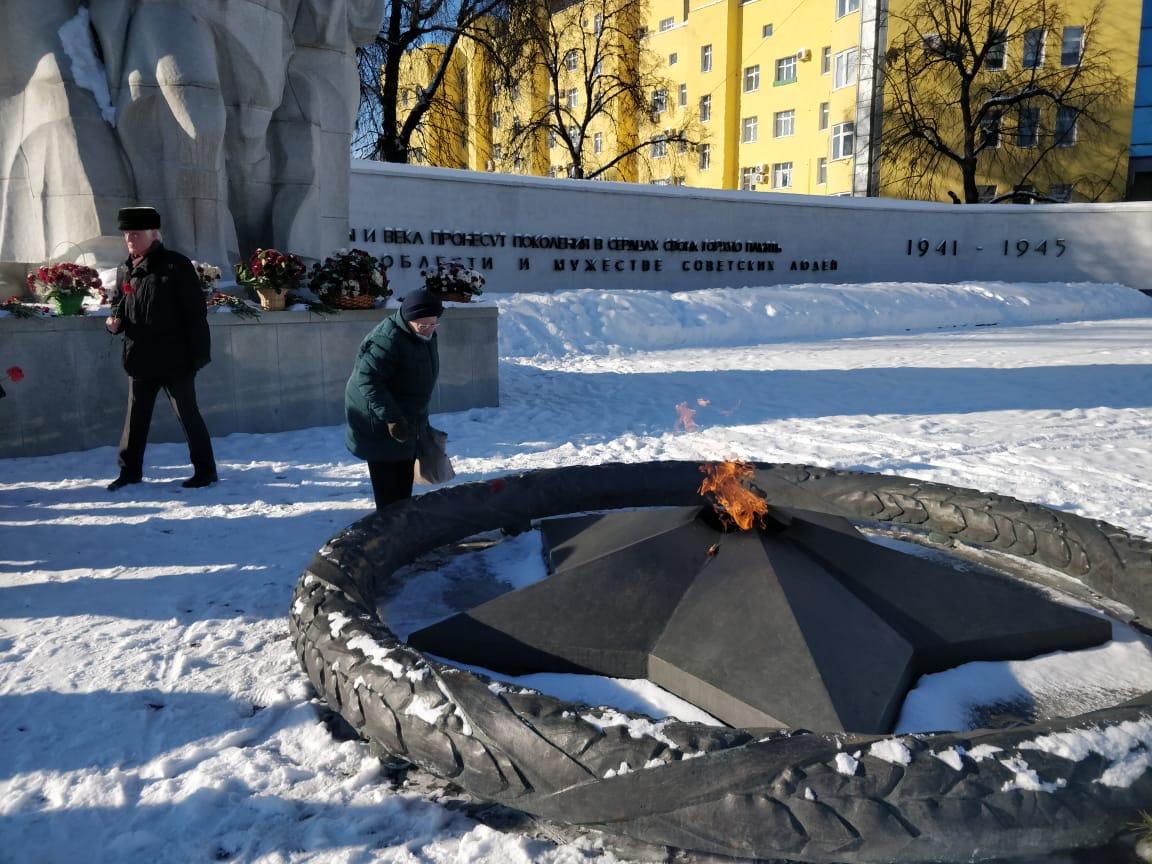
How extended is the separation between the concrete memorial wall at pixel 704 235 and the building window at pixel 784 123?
1455 centimetres

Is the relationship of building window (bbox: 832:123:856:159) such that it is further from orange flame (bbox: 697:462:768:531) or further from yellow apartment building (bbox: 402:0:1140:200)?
orange flame (bbox: 697:462:768:531)

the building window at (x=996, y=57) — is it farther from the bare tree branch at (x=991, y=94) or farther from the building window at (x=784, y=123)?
the building window at (x=784, y=123)

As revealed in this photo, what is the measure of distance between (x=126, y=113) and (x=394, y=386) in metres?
5.14

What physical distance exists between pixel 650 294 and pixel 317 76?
8006 mm

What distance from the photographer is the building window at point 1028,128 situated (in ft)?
99.9

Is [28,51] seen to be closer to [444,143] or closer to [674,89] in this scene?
[444,143]

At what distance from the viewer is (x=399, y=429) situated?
4.23 m

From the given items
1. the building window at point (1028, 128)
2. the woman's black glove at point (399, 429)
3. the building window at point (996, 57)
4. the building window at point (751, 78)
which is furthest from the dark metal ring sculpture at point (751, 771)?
the building window at point (751, 78)

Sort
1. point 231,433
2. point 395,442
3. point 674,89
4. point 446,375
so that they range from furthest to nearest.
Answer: point 674,89, point 446,375, point 231,433, point 395,442

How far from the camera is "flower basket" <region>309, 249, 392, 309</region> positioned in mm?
8188

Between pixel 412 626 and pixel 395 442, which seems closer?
pixel 412 626

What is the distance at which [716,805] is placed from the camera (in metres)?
2.18

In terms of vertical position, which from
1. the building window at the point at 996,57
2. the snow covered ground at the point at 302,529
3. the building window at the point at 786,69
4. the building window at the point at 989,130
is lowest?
the snow covered ground at the point at 302,529

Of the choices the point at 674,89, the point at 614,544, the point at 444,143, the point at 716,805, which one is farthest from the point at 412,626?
the point at 674,89
